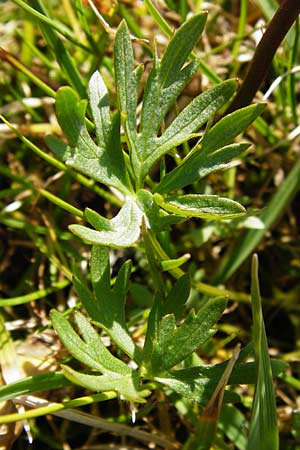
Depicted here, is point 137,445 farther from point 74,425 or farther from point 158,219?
point 158,219

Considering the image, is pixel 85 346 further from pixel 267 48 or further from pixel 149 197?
pixel 267 48

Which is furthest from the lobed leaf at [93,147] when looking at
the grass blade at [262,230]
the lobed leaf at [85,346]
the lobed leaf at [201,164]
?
the grass blade at [262,230]

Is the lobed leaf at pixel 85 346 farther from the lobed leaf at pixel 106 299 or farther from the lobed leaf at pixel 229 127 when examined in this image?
the lobed leaf at pixel 229 127

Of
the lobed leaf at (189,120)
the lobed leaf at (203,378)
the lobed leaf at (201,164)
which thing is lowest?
the lobed leaf at (203,378)

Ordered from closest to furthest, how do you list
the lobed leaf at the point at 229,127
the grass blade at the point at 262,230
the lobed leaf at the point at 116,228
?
1. the lobed leaf at the point at 116,228
2. the lobed leaf at the point at 229,127
3. the grass blade at the point at 262,230

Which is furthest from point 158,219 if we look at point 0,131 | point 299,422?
point 0,131

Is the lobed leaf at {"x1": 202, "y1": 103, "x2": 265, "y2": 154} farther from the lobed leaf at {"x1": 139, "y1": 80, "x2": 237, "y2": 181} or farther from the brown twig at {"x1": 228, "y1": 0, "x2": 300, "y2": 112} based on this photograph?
the brown twig at {"x1": 228, "y1": 0, "x2": 300, "y2": 112}

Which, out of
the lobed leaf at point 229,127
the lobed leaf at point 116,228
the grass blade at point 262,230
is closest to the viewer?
the lobed leaf at point 116,228

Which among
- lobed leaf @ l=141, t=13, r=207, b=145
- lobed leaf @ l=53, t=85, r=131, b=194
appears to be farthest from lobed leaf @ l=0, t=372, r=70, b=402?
lobed leaf @ l=141, t=13, r=207, b=145
